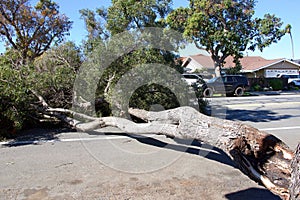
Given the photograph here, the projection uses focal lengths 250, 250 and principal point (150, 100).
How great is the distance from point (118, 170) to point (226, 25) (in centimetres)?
2167

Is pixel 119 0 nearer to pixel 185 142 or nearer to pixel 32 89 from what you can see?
pixel 32 89

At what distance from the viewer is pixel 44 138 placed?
6633mm

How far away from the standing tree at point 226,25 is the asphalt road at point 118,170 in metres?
17.3

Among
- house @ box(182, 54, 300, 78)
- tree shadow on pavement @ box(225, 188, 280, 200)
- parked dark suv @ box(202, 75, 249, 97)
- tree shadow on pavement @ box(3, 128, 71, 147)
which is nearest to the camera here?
tree shadow on pavement @ box(225, 188, 280, 200)

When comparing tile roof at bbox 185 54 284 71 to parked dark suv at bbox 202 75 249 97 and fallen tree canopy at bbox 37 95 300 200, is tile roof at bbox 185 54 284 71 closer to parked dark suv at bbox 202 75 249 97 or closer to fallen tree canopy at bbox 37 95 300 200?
parked dark suv at bbox 202 75 249 97

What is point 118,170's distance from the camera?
439 centimetres

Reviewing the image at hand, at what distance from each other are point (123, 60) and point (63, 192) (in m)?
4.50

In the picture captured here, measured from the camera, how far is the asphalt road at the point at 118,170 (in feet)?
11.7

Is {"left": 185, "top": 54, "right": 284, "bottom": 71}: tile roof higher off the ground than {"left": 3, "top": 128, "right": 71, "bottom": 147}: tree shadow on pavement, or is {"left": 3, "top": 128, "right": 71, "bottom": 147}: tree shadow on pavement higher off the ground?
{"left": 185, "top": 54, "right": 284, "bottom": 71}: tile roof

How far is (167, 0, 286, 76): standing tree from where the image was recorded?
881 inches

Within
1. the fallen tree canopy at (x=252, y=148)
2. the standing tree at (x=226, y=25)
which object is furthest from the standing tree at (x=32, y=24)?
the fallen tree canopy at (x=252, y=148)

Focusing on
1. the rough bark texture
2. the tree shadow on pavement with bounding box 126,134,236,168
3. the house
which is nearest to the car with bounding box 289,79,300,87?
the house

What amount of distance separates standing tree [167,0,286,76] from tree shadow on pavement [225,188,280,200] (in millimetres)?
20016

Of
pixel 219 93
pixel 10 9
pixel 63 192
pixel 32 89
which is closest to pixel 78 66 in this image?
pixel 32 89
